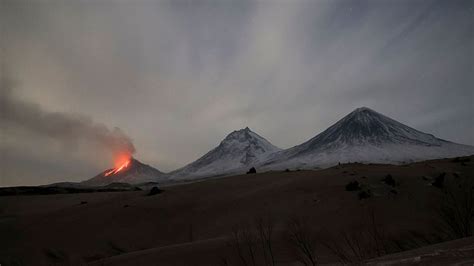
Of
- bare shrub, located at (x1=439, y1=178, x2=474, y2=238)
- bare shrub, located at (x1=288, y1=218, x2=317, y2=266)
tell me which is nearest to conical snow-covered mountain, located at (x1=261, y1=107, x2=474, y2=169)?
bare shrub, located at (x1=439, y1=178, x2=474, y2=238)

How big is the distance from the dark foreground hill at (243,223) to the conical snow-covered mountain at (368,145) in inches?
2847

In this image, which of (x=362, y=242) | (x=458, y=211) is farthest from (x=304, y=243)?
(x=458, y=211)

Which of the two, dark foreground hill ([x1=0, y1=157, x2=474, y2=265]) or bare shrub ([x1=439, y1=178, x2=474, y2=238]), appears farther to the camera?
dark foreground hill ([x1=0, y1=157, x2=474, y2=265])

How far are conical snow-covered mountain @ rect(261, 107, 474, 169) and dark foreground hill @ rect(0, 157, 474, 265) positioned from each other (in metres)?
72.3

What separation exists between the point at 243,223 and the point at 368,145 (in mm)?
104633

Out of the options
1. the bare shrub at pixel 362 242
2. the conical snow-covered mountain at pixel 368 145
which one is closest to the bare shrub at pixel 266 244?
the bare shrub at pixel 362 242

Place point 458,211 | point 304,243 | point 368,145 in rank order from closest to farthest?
point 304,243 < point 458,211 < point 368,145

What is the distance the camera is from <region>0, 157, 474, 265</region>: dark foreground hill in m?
9.05

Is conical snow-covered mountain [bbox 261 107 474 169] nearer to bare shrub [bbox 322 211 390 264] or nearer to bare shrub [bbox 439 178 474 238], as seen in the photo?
bare shrub [bbox 439 178 474 238]

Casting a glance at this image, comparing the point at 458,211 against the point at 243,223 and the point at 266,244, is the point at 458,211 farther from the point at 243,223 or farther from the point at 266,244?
the point at 243,223

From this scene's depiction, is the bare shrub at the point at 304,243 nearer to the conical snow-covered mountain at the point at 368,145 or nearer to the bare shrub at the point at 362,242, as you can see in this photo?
the bare shrub at the point at 362,242

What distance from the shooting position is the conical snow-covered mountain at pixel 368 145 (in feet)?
305

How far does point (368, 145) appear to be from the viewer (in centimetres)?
10794

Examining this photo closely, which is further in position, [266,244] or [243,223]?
[243,223]
